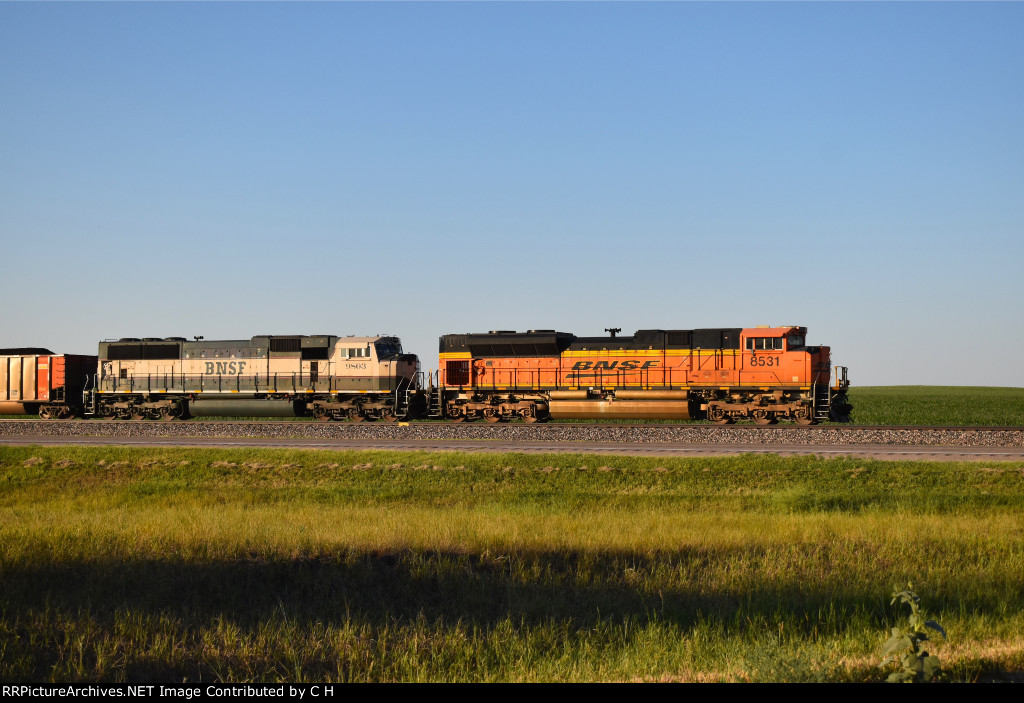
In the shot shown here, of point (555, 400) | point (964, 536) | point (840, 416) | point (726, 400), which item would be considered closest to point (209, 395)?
point (555, 400)

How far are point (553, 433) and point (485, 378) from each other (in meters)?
6.80

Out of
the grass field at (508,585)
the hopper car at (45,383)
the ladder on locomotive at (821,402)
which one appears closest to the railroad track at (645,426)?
the ladder on locomotive at (821,402)

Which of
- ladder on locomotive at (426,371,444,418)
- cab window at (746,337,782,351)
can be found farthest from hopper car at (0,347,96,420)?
cab window at (746,337,782,351)

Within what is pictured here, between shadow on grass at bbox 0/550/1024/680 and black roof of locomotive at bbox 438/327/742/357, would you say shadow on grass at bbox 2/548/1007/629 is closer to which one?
shadow on grass at bbox 0/550/1024/680

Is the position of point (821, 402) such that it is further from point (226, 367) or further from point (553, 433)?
point (226, 367)

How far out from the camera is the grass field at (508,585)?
22.7 feet

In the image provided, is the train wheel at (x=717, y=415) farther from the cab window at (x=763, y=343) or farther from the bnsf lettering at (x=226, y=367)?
the bnsf lettering at (x=226, y=367)

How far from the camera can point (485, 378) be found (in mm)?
33625

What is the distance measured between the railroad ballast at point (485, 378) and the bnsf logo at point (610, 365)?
0.13 feet

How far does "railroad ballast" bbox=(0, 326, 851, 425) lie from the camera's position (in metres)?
30.6

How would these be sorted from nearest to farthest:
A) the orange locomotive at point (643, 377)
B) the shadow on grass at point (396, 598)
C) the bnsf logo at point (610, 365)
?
1. the shadow on grass at point (396, 598)
2. the orange locomotive at point (643, 377)
3. the bnsf logo at point (610, 365)

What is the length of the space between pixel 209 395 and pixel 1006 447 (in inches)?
1188
